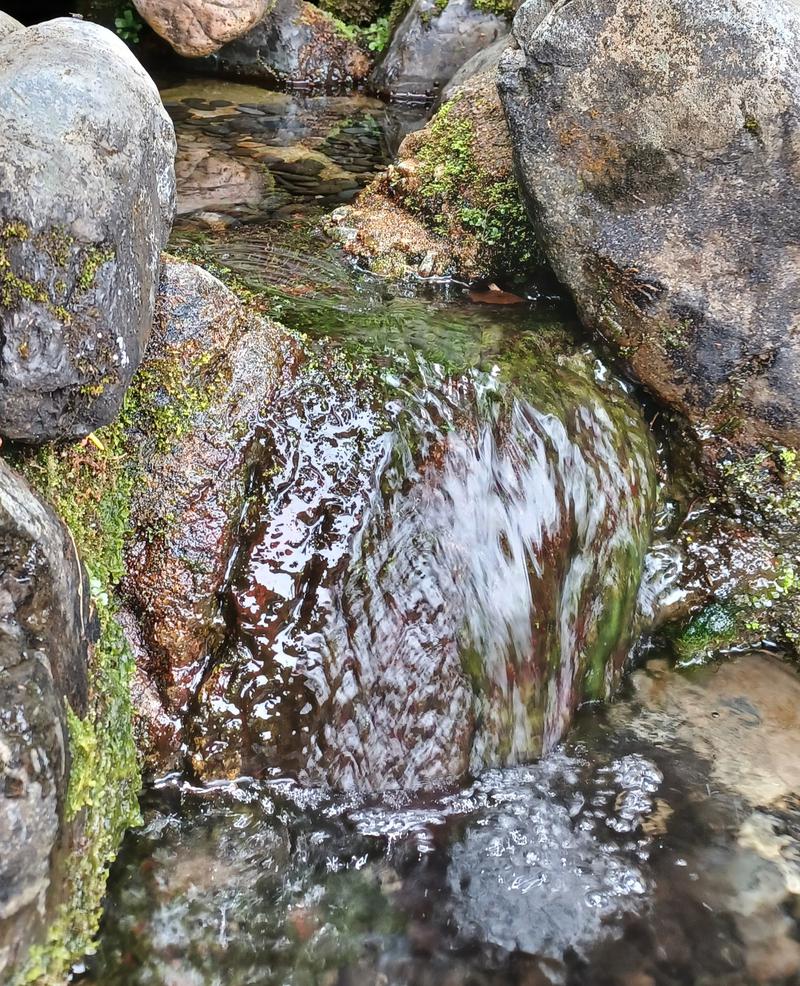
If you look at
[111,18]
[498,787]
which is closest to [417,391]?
[498,787]

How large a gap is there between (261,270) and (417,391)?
132 centimetres

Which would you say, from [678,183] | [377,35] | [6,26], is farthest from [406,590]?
[377,35]

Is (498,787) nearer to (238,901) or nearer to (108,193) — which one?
(238,901)

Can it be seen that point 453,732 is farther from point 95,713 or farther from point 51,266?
point 51,266

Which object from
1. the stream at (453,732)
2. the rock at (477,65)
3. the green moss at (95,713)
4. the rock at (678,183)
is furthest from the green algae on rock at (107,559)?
the rock at (477,65)

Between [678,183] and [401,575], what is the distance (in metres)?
2.05

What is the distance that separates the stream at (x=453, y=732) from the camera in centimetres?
252

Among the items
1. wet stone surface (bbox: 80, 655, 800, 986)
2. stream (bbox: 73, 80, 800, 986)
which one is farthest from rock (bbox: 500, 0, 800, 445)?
wet stone surface (bbox: 80, 655, 800, 986)

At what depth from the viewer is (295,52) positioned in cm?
923

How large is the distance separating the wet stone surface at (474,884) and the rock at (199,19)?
7.54m

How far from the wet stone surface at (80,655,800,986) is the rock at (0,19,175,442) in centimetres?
137

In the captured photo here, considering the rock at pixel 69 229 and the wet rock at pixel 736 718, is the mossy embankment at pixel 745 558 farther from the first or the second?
the rock at pixel 69 229

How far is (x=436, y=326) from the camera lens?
149 inches

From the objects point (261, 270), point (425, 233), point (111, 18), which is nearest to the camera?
point (261, 270)
